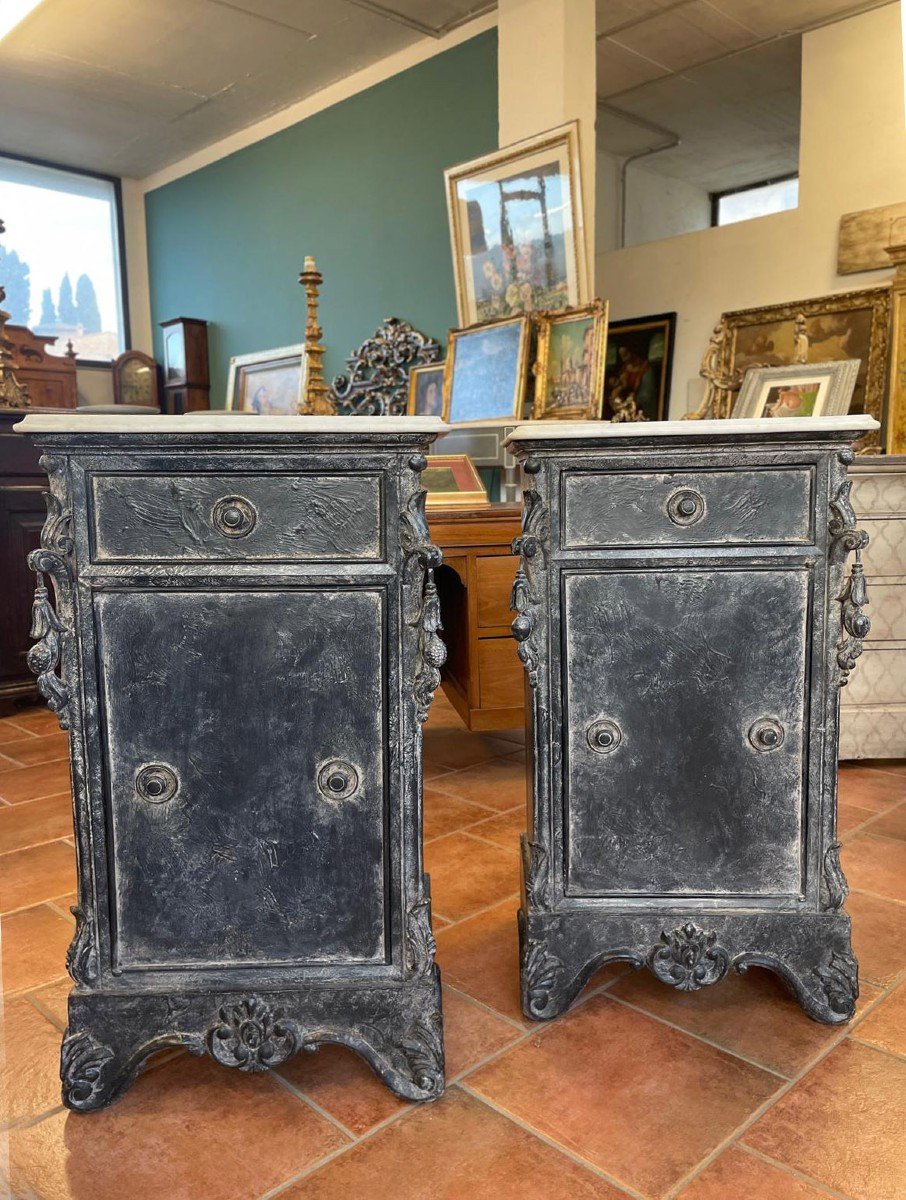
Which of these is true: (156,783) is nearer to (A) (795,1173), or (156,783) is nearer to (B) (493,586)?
(A) (795,1173)

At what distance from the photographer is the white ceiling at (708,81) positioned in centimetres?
540

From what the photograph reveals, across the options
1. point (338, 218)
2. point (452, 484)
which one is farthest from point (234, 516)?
point (338, 218)

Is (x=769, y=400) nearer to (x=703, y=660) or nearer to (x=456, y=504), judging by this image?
(x=456, y=504)

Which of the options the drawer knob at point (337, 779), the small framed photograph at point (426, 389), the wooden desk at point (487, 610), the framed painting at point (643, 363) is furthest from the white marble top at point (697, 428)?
the framed painting at point (643, 363)

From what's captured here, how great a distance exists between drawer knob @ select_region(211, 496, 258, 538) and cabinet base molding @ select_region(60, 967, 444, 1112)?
30.4 inches

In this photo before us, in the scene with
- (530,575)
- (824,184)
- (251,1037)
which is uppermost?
(824,184)

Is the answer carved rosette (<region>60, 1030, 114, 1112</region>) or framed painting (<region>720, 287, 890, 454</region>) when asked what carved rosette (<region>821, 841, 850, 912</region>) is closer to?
carved rosette (<region>60, 1030, 114, 1112</region>)

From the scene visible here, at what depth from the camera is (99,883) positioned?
4.94ft

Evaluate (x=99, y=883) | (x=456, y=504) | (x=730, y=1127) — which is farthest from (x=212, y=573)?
(x=456, y=504)

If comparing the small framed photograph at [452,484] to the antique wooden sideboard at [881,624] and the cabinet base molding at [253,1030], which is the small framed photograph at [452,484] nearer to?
the antique wooden sideboard at [881,624]

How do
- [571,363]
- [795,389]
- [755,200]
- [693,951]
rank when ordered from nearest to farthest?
A: [693,951] → [795,389] → [571,363] → [755,200]

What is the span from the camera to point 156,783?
1499 mm

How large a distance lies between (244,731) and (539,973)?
2.45 ft

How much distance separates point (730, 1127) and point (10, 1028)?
1.33 meters
